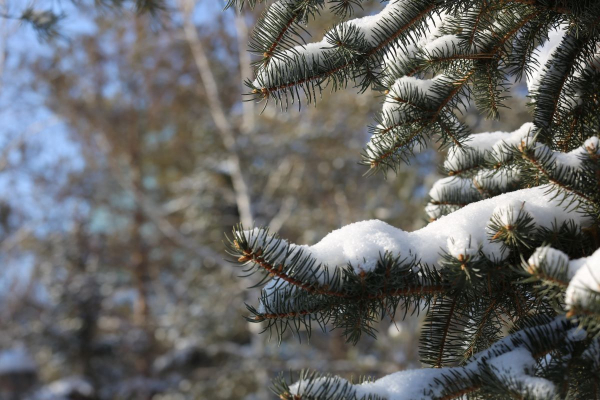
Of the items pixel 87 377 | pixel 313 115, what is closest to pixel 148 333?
pixel 87 377

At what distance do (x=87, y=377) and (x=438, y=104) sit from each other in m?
9.56

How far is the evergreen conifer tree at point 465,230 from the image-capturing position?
0.91 metres

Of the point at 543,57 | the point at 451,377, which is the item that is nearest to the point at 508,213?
the point at 451,377

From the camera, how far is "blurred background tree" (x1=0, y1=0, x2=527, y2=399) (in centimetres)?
768

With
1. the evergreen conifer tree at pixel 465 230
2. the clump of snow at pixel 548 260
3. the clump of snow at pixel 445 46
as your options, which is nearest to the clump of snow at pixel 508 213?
the evergreen conifer tree at pixel 465 230

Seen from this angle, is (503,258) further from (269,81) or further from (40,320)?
(40,320)

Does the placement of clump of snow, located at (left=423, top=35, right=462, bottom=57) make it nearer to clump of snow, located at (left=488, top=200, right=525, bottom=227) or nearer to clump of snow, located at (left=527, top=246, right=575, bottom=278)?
clump of snow, located at (left=488, top=200, right=525, bottom=227)

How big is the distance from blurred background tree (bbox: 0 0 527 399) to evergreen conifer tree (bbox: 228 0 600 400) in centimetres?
509

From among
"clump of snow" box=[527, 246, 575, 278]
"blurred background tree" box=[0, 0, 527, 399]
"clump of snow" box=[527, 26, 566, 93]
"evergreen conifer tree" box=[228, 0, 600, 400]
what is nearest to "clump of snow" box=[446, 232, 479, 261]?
"evergreen conifer tree" box=[228, 0, 600, 400]

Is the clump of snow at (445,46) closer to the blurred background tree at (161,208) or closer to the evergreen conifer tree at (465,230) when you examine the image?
the evergreen conifer tree at (465,230)

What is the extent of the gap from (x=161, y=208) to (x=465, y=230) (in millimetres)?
9968

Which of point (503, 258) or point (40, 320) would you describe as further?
point (40, 320)

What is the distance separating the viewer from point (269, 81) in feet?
3.76

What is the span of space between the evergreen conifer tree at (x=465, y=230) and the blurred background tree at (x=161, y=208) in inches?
201
